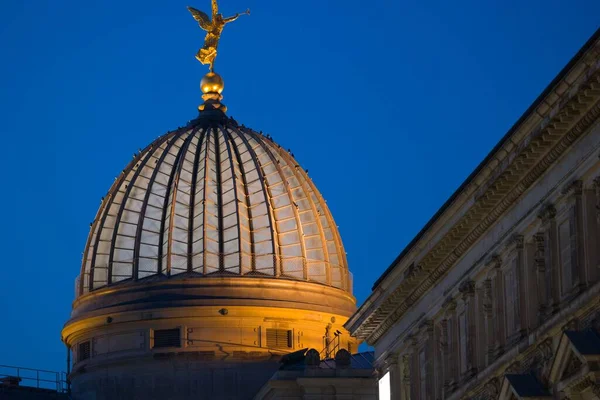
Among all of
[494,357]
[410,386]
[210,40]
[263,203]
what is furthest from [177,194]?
[494,357]

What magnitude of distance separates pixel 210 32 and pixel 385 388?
190 feet

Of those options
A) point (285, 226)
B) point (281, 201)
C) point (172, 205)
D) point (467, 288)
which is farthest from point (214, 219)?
point (467, 288)

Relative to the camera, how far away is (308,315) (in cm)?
11494

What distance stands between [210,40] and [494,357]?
244 feet

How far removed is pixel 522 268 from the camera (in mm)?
53562

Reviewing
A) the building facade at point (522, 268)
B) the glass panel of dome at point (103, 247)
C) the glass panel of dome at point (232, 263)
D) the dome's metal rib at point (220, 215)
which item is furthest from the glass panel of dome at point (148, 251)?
the building facade at point (522, 268)

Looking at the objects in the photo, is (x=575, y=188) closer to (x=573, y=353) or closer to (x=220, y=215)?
(x=573, y=353)

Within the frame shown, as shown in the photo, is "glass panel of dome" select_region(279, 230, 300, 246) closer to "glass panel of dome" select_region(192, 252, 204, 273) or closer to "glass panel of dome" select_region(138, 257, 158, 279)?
"glass panel of dome" select_region(192, 252, 204, 273)

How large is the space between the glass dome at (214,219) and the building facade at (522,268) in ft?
160

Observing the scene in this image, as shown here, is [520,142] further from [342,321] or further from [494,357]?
[342,321]

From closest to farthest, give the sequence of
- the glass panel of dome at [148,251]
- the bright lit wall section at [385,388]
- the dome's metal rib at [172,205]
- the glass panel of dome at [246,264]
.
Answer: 1. the bright lit wall section at [385,388]
2. the glass panel of dome at [246,264]
3. the dome's metal rib at [172,205]
4. the glass panel of dome at [148,251]

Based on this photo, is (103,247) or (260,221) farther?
(103,247)

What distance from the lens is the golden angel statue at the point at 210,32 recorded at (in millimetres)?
127438

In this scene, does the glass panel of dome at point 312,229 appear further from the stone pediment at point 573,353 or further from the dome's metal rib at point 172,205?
the stone pediment at point 573,353
